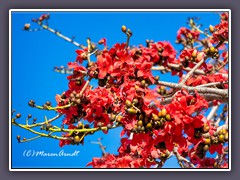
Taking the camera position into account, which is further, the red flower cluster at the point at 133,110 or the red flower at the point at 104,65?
the red flower at the point at 104,65

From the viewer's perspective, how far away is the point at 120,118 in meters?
1.82

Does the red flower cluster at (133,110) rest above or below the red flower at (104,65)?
below

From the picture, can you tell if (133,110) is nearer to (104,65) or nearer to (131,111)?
(131,111)

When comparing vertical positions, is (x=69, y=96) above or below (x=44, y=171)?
above

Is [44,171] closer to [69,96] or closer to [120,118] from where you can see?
[69,96]

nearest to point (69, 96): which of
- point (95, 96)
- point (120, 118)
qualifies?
point (95, 96)

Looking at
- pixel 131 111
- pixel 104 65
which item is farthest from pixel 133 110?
pixel 104 65

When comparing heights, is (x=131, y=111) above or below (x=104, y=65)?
below

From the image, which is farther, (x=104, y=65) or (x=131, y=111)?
(x=104, y=65)

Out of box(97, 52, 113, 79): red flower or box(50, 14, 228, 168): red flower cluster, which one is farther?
box(97, 52, 113, 79): red flower

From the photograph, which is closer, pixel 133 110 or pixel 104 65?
pixel 133 110

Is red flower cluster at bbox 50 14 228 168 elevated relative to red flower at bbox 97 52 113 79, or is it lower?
lower

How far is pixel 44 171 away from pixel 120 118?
24.1 inches
